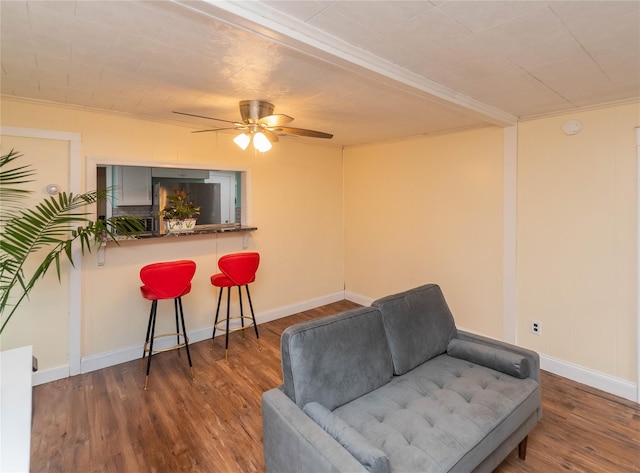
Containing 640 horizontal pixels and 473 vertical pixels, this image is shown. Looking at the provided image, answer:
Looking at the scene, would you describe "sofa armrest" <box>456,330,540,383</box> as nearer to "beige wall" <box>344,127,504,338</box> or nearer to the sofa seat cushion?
the sofa seat cushion

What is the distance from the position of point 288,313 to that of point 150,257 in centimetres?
195

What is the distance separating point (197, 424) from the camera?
7.95 ft

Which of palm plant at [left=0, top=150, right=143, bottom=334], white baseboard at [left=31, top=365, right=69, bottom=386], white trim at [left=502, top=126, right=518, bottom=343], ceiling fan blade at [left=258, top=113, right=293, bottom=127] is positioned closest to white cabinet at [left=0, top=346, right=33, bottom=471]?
palm plant at [left=0, top=150, right=143, bottom=334]

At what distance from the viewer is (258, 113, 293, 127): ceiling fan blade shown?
2.55 metres

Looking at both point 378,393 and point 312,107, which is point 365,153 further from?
point 378,393

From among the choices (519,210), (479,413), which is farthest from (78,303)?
(519,210)

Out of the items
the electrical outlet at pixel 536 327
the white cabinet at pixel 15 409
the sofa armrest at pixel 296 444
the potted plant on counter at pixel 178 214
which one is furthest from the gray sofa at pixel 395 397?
the potted plant on counter at pixel 178 214

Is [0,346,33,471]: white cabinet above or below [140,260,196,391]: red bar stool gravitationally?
below

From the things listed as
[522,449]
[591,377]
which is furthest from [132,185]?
[591,377]

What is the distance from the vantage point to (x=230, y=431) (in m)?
2.35

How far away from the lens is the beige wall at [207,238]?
10.0ft

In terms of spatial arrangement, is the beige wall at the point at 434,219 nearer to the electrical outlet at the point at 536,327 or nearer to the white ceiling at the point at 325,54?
the electrical outlet at the point at 536,327

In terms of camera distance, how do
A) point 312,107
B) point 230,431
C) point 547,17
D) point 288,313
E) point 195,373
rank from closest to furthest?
point 547,17
point 230,431
point 312,107
point 195,373
point 288,313

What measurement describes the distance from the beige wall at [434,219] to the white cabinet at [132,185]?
2755 mm
